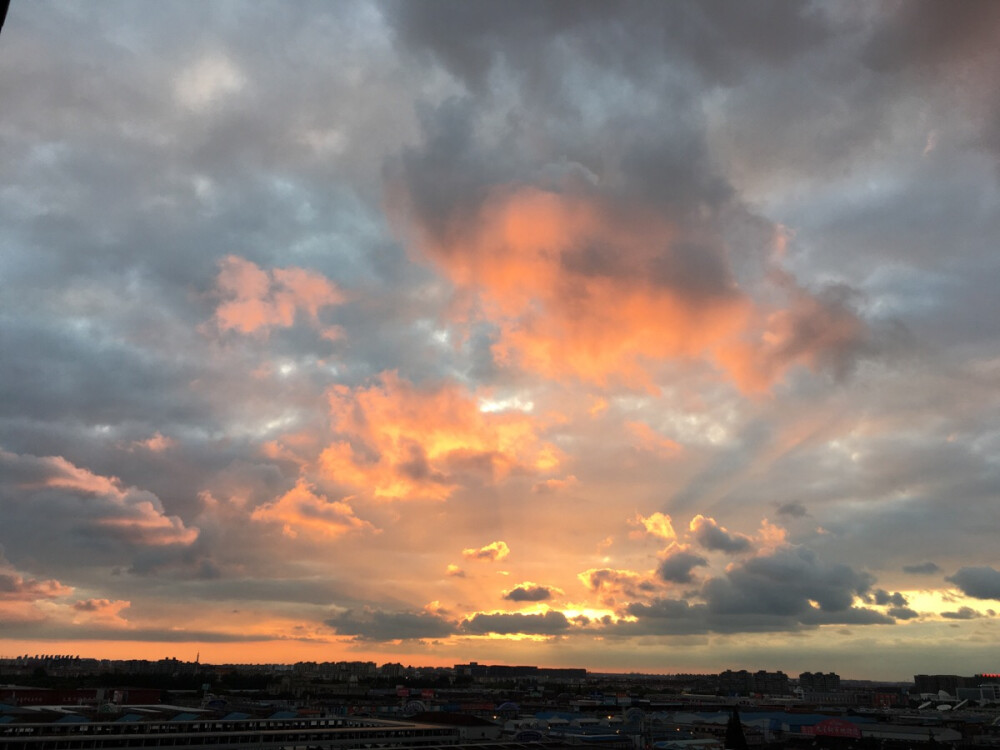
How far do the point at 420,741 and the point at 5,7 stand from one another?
120 m

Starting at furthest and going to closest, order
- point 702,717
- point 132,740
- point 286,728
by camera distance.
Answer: point 702,717, point 286,728, point 132,740

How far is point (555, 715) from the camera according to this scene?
172 metres

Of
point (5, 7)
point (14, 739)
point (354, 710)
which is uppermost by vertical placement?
point (5, 7)

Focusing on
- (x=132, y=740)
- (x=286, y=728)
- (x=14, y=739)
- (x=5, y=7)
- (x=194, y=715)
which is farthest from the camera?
(x=194, y=715)

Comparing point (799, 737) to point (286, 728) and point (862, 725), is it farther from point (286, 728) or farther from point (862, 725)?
point (286, 728)


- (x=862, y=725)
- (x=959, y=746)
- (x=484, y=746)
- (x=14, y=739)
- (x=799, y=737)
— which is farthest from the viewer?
(x=862, y=725)

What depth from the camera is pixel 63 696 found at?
19062 cm

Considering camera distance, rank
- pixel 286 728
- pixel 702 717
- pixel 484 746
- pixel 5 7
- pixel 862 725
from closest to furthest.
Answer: pixel 5 7, pixel 484 746, pixel 286 728, pixel 862 725, pixel 702 717

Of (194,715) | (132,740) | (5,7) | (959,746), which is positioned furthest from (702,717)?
(5,7)

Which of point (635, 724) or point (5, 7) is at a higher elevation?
point (5, 7)

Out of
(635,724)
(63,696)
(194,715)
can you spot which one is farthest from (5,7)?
(63,696)

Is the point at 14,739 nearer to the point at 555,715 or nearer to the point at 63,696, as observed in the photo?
the point at 555,715

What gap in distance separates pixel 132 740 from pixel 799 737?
132 meters

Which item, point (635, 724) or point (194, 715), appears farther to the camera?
point (635, 724)
